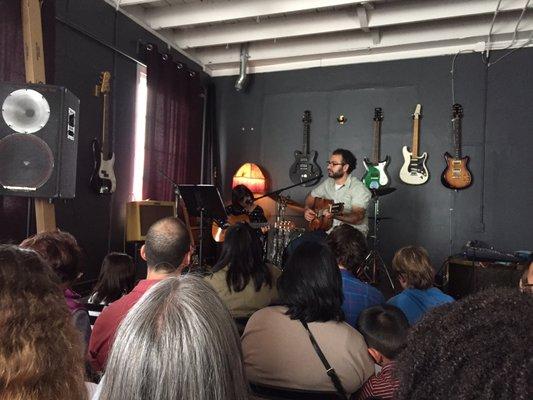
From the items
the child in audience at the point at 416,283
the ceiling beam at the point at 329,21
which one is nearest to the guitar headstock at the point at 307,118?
the ceiling beam at the point at 329,21

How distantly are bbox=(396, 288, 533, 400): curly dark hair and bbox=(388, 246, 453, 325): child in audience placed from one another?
176 cm

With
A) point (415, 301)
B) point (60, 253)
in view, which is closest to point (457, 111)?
point (415, 301)

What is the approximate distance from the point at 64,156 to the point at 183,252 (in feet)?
4.00

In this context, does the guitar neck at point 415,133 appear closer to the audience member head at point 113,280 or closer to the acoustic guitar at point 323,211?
the acoustic guitar at point 323,211

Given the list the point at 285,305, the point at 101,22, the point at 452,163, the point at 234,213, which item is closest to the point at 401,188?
the point at 452,163

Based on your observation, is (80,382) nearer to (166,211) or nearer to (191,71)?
(166,211)

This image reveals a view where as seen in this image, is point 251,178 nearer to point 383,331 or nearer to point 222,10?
point 222,10

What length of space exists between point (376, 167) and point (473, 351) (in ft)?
17.1

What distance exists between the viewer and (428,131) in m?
5.38

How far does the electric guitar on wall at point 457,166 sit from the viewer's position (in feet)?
16.9

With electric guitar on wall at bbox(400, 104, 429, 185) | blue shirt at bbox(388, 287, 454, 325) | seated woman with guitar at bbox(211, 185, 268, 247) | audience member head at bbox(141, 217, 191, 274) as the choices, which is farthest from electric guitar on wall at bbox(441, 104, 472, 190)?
audience member head at bbox(141, 217, 191, 274)

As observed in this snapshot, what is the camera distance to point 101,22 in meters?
4.29

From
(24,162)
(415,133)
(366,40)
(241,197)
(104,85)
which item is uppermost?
(366,40)

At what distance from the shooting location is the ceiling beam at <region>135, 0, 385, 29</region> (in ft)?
14.1
